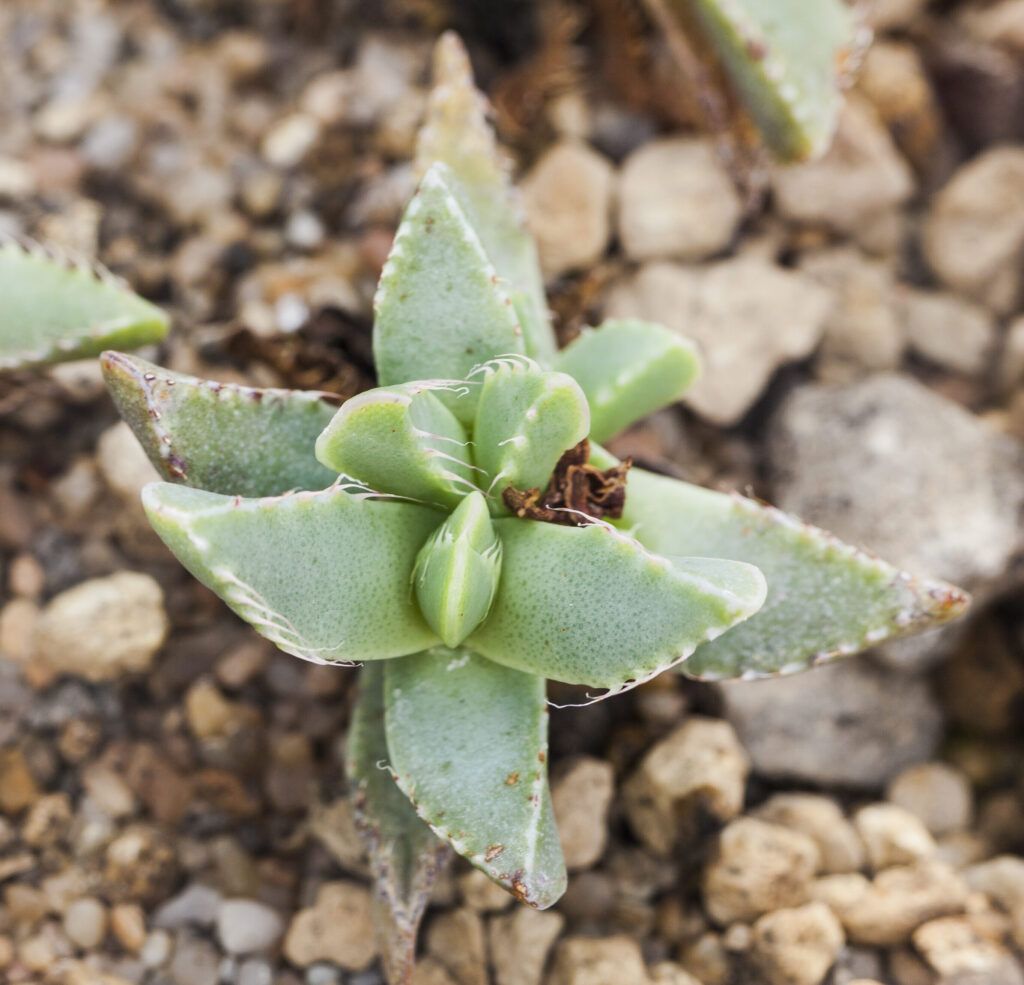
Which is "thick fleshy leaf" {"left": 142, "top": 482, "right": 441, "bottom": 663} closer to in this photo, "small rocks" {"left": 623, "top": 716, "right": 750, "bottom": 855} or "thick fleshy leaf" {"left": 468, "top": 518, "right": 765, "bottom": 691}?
"thick fleshy leaf" {"left": 468, "top": 518, "right": 765, "bottom": 691}

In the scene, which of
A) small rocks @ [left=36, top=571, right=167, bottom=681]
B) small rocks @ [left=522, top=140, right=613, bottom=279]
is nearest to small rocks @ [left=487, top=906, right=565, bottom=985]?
small rocks @ [left=36, top=571, right=167, bottom=681]

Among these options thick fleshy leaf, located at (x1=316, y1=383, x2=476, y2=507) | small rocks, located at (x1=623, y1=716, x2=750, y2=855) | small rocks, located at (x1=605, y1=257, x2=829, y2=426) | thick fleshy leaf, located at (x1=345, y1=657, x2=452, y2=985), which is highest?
thick fleshy leaf, located at (x1=316, y1=383, x2=476, y2=507)

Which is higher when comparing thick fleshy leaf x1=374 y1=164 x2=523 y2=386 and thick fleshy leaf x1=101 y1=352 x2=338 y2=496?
thick fleshy leaf x1=374 y1=164 x2=523 y2=386

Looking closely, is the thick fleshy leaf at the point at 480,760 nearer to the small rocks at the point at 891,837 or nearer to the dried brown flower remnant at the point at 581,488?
the dried brown flower remnant at the point at 581,488

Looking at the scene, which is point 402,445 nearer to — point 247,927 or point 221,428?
point 221,428

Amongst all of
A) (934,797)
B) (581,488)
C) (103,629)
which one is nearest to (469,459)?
(581,488)

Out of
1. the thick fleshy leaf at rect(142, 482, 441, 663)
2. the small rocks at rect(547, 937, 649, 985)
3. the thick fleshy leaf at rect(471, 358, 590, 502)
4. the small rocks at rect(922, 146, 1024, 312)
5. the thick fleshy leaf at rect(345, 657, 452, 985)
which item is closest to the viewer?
the thick fleshy leaf at rect(142, 482, 441, 663)

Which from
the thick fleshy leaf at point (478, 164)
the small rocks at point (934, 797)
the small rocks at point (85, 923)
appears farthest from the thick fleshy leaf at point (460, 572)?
the small rocks at point (934, 797)
